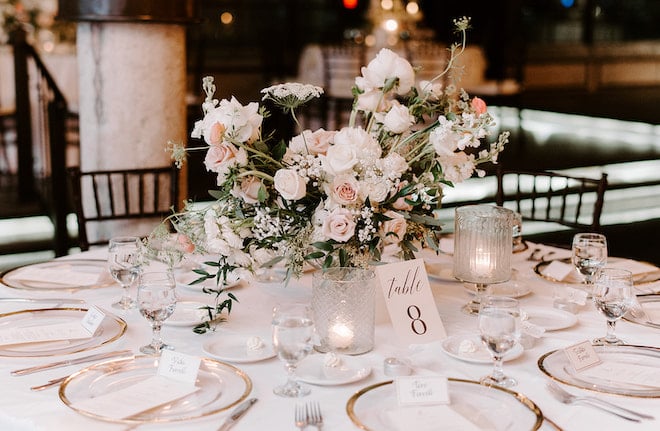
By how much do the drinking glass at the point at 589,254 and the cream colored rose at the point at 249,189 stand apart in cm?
88

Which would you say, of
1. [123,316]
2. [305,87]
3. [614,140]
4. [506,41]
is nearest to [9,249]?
[123,316]

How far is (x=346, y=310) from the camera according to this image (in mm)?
1854

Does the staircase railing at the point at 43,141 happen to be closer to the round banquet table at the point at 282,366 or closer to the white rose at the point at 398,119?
the round banquet table at the point at 282,366

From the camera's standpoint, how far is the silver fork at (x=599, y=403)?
1.55 m

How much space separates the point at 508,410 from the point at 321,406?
0.32 m

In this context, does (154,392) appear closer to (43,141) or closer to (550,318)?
(550,318)

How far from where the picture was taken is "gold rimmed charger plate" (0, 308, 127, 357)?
184cm

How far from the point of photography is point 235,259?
1.96 meters

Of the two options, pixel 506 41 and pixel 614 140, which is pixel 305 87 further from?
pixel 506 41

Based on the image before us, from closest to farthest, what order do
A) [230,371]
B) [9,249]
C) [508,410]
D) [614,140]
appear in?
[508,410], [230,371], [9,249], [614,140]

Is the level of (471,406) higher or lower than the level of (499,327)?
lower

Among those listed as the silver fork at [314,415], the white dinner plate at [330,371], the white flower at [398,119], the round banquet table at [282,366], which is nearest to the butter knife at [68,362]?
the round banquet table at [282,366]

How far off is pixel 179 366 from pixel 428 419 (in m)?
0.47

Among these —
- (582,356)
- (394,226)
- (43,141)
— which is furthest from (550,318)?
(43,141)
